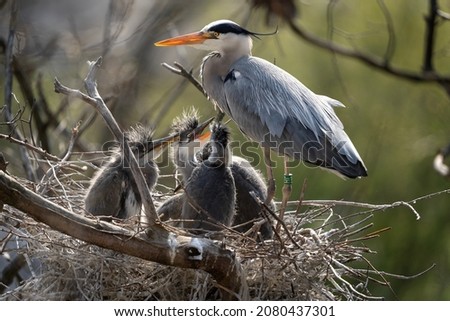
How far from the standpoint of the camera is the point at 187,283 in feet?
10.2

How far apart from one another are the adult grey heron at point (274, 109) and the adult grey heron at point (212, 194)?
1.11 ft

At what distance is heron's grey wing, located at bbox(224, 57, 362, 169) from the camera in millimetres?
3621

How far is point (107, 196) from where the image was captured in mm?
3320

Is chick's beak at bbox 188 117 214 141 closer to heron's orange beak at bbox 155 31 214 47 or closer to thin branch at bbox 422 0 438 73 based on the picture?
heron's orange beak at bbox 155 31 214 47

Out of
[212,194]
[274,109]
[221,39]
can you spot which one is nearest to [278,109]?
[274,109]

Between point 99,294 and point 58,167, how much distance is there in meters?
0.62

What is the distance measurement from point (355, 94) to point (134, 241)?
235 centimetres

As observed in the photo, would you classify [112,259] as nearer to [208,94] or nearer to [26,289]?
[26,289]

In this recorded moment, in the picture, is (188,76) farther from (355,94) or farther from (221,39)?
(355,94)

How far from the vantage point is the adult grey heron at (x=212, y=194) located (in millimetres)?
3242

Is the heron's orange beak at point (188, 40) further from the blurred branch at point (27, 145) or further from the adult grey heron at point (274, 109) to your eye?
the blurred branch at point (27, 145)

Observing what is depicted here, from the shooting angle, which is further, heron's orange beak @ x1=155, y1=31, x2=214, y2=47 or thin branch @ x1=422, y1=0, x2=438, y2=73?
heron's orange beak @ x1=155, y1=31, x2=214, y2=47

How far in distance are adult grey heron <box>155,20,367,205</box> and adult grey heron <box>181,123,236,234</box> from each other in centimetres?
34

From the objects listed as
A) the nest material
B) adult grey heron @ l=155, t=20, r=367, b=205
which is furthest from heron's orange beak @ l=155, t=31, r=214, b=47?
the nest material
